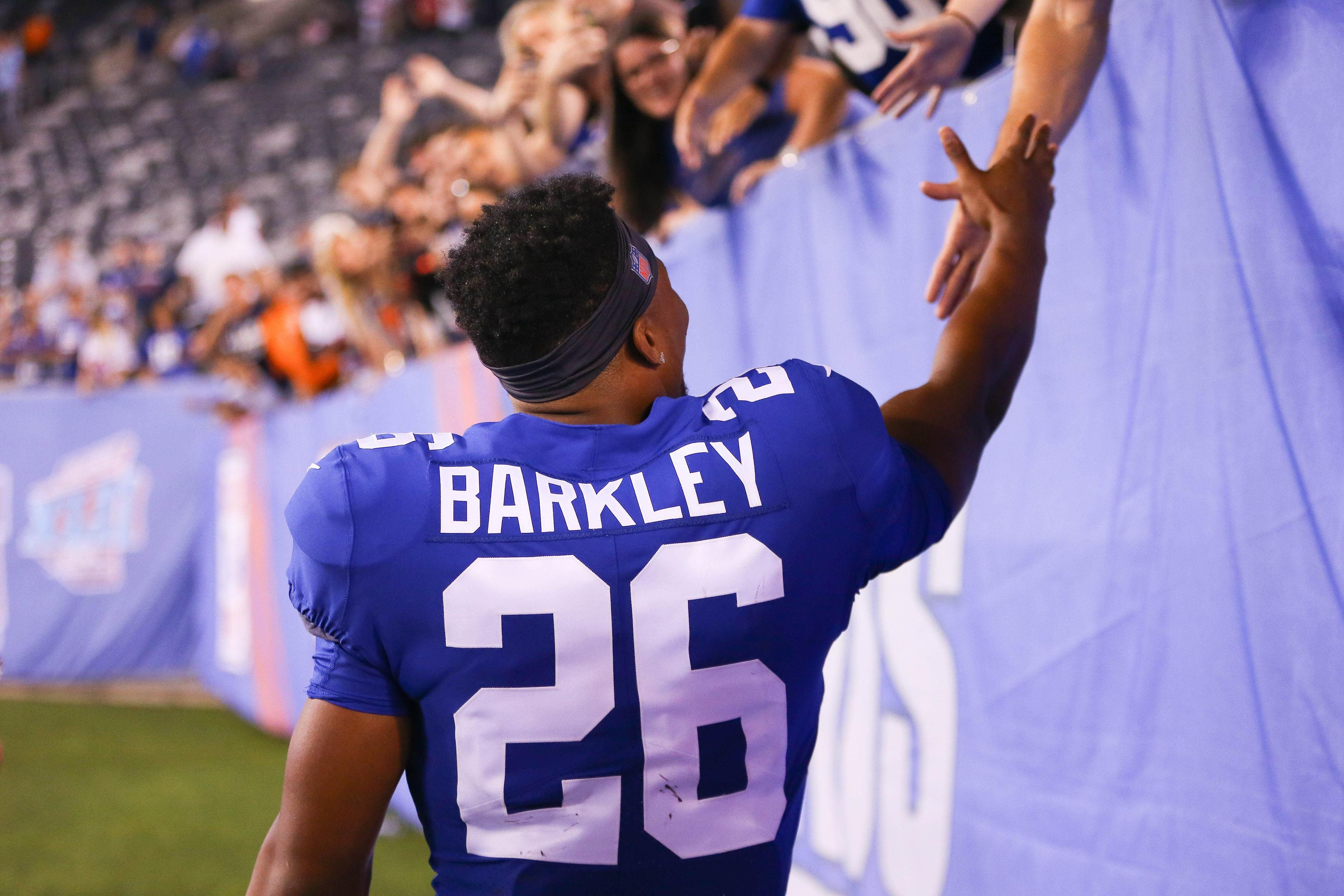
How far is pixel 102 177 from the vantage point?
15.4m

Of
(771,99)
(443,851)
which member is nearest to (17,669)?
(771,99)

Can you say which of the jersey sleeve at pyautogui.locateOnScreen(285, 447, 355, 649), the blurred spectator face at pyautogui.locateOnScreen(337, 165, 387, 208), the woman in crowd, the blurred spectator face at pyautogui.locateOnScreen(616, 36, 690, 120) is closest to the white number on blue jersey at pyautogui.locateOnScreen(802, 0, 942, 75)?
the woman in crowd

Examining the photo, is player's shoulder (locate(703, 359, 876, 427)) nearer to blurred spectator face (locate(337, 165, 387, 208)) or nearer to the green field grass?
the green field grass

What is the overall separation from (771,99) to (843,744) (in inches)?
61.3

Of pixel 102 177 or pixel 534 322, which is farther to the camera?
pixel 102 177

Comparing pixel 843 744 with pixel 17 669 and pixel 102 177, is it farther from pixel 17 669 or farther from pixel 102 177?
pixel 102 177

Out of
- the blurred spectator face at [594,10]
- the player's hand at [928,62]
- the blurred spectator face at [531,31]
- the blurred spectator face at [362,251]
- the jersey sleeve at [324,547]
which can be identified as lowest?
the jersey sleeve at [324,547]

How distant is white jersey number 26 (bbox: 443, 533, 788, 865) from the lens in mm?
1140

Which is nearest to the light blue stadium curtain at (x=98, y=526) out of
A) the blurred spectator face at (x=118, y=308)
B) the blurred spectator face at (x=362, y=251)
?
the blurred spectator face at (x=118, y=308)

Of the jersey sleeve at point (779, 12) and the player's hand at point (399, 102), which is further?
the player's hand at point (399, 102)

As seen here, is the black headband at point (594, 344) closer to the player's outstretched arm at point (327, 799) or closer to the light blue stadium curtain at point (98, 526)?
the player's outstretched arm at point (327, 799)

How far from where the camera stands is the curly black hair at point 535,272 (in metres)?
1.22

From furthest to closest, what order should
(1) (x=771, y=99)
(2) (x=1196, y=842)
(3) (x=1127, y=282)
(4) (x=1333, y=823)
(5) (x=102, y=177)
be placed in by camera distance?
(5) (x=102, y=177), (1) (x=771, y=99), (3) (x=1127, y=282), (2) (x=1196, y=842), (4) (x=1333, y=823)

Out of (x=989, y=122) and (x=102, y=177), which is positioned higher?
(x=102, y=177)
